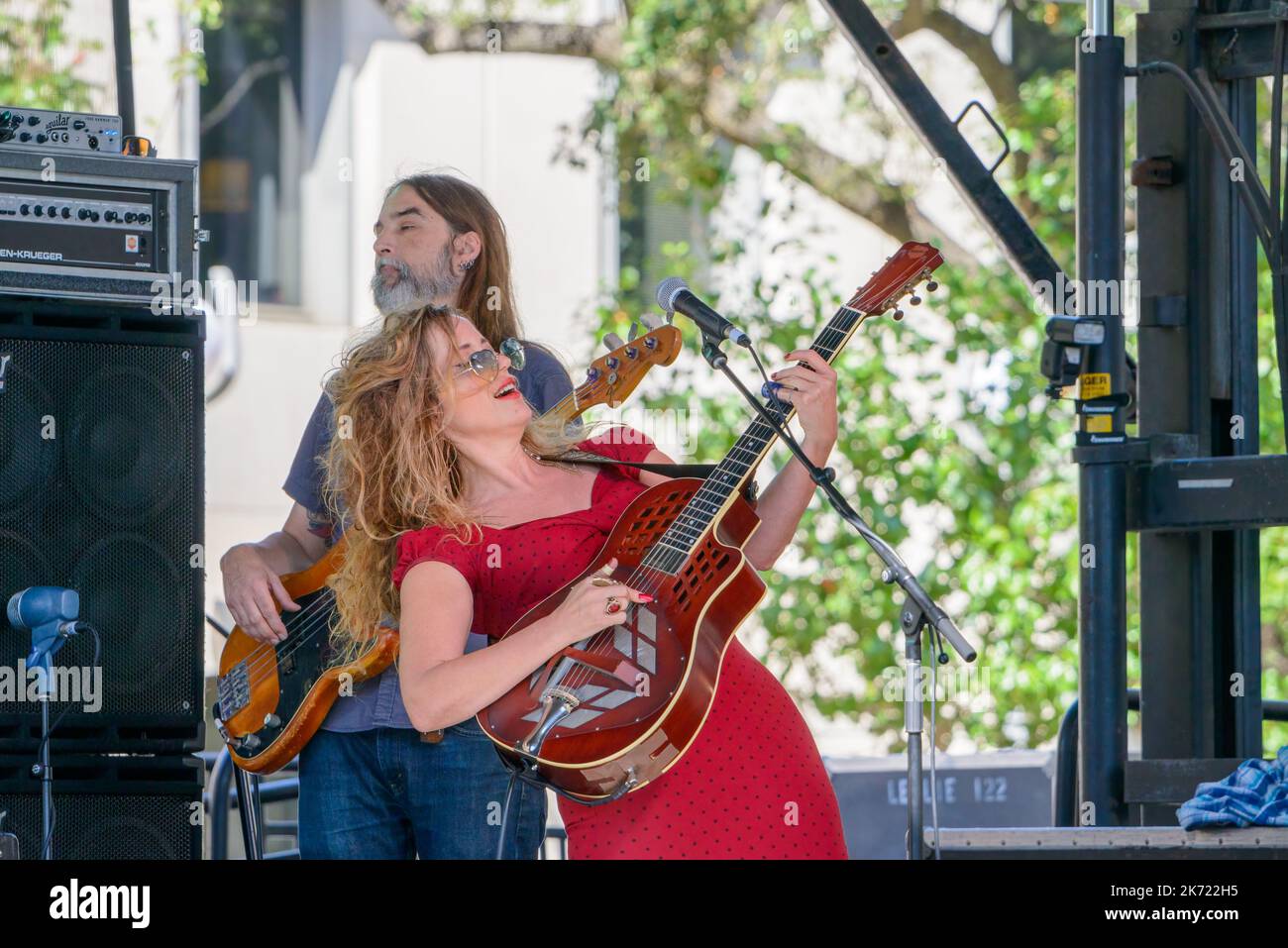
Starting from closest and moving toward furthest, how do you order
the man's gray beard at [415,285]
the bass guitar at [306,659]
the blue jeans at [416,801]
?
the blue jeans at [416,801] → the bass guitar at [306,659] → the man's gray beard at [415,285]

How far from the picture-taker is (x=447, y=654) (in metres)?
2.61

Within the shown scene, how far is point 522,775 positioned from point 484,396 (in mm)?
618

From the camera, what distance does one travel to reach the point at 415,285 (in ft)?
10.9

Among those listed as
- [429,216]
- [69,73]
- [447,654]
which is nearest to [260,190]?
[69,73]

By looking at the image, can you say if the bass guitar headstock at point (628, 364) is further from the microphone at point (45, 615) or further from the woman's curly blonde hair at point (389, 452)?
the microphone at point (45, 615)

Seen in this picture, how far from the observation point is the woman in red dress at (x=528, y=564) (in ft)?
8.51

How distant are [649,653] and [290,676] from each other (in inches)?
34.1

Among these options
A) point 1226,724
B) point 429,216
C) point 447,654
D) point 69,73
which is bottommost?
point 1226,724

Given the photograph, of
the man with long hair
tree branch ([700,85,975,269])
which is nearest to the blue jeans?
the man with long hair

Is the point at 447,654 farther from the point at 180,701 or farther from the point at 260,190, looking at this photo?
the point at 260,190

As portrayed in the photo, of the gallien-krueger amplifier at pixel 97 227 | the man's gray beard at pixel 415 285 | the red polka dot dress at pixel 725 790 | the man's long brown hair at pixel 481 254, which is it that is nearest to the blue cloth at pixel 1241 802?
the red polka dot dress at pixel 725 790

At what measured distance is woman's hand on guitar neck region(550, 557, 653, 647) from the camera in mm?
2547

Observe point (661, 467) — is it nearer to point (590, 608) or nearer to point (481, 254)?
point (590, 608)

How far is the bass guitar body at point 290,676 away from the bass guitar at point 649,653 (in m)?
0.46
